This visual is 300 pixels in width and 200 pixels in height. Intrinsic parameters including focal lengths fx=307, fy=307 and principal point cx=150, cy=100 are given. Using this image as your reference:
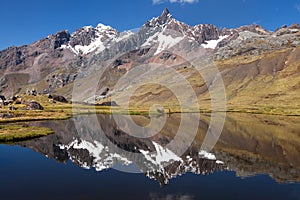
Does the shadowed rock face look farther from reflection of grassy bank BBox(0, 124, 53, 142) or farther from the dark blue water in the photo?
reflection of grassy bank BBox(0, 124, 53, 142)

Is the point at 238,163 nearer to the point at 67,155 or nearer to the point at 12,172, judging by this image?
the point at 67,155

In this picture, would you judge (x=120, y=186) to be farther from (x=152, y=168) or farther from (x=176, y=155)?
(x=176, y=155)

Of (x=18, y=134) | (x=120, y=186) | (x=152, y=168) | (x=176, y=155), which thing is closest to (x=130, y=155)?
(x=176, y=155)

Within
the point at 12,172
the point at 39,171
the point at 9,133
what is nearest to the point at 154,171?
the point at 39,171

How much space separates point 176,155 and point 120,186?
24.3 meters

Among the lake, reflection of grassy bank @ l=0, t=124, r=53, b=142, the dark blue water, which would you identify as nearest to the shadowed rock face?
the lake

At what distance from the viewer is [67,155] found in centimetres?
6525

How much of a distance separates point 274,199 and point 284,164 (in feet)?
67.4

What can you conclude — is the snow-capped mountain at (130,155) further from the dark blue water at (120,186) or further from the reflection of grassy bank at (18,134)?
the reflection of grassy bank at (18,134)

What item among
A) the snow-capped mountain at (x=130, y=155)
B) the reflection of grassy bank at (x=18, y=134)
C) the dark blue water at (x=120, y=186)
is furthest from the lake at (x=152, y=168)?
the reflection of grassy bank at (x=18, y=134)

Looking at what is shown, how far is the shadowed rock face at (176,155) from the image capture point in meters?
53.3

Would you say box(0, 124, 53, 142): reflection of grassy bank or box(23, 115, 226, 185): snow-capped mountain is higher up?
box(0, 124, 53, 142): reflection of grassy bank

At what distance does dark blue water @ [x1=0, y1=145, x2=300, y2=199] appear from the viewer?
39406mm

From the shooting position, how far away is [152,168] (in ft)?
177
